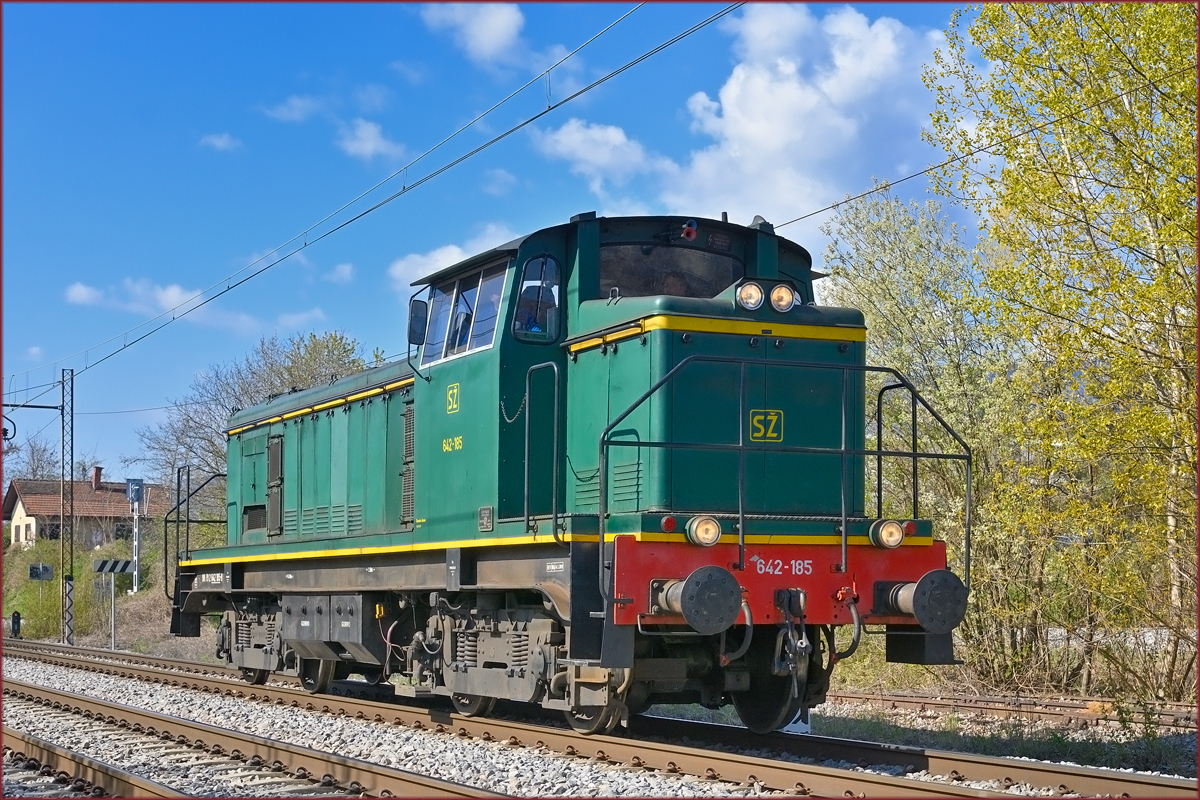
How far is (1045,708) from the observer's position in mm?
12492

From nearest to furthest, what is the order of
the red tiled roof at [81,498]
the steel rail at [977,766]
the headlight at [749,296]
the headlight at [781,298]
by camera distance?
the steel rail at [977,766], the headlight at [749,296], the headlight at [781,298], the red tiled roof at [81,498]

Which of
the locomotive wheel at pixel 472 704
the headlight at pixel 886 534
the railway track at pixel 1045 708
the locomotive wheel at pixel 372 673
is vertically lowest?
the railway track at pixel 1045 708

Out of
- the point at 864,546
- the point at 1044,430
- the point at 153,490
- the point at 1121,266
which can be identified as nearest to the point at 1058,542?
the point at 1044,430

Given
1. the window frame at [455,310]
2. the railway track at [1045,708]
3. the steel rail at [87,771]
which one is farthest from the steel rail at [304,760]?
the railway track at [1045,708]

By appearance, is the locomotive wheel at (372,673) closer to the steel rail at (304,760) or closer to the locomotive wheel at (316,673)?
the locomotive wheel at (316,673)

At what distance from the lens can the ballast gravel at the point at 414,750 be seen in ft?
24.3

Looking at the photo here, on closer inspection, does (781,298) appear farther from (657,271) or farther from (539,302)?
(539,302)

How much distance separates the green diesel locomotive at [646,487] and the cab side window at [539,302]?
0.02 m

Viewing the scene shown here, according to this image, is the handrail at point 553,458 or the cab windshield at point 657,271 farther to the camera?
the cab windshield at point 657,271

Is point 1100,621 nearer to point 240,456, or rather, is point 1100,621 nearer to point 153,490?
point 240,456

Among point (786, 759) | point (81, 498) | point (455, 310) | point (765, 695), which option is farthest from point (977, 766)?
point (81, 498)

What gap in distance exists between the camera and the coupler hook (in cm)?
816

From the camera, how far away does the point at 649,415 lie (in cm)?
858

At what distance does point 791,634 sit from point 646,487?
1.43 m
